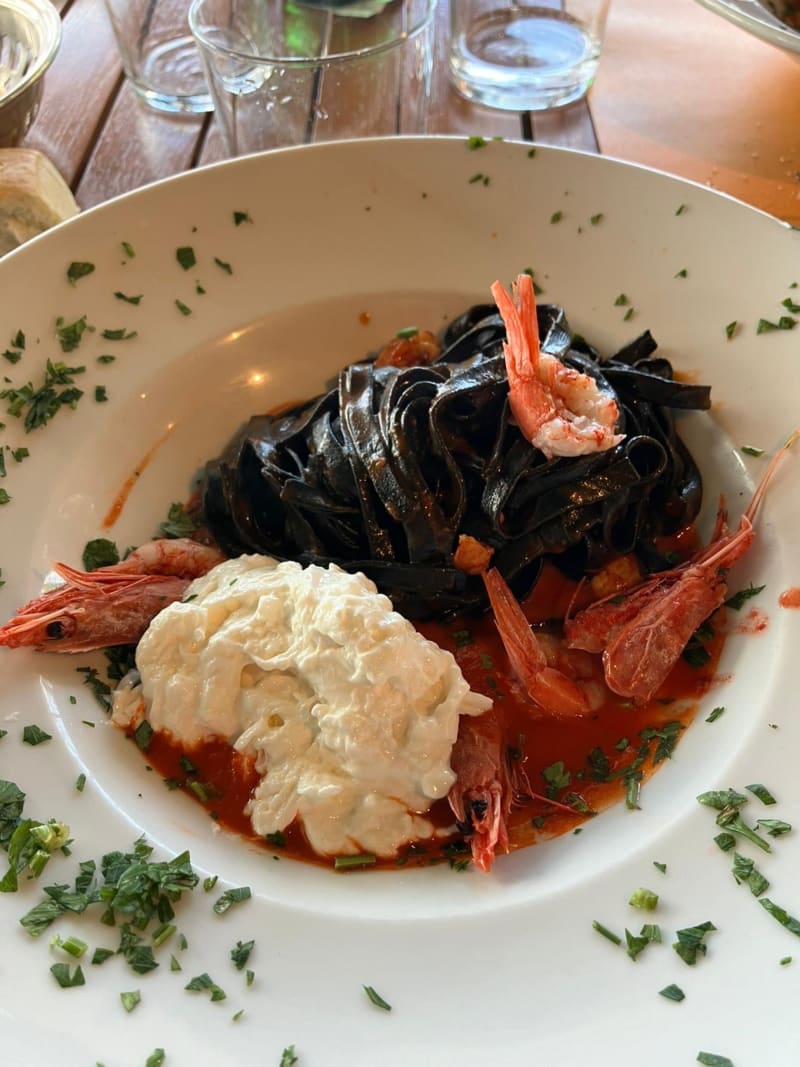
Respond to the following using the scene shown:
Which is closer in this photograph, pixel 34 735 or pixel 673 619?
pixel 34 735

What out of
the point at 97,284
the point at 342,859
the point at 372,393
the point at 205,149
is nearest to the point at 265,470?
the point at 372,393

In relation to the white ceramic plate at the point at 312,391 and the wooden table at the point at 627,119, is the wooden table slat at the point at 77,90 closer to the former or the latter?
the wooden table at the point at 627,119

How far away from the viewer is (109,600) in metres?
2.95

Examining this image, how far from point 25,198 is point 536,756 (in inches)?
123

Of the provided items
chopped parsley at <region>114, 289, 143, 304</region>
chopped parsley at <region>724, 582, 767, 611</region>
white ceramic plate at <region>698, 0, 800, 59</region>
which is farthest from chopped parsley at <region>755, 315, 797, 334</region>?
chopped parsley at <region>114, 289, 143, 304</region>

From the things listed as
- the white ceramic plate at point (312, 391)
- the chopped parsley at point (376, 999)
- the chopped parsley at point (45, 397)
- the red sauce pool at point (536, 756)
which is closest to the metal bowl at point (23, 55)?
the white ceramic plate at point (312, 391)

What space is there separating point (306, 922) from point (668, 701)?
4.95ft

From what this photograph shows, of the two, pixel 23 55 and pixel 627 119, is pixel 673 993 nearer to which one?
pixel 627 119

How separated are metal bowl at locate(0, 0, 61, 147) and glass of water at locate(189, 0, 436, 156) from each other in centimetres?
67

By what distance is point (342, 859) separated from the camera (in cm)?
266

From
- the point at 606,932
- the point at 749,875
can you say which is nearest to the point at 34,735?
the point at 606,932

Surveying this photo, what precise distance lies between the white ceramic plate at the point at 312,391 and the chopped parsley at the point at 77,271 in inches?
1.0

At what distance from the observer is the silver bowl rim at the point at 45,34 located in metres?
3.80

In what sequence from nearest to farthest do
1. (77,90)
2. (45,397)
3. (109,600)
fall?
(109,600) < (45,397) < (77,90)
